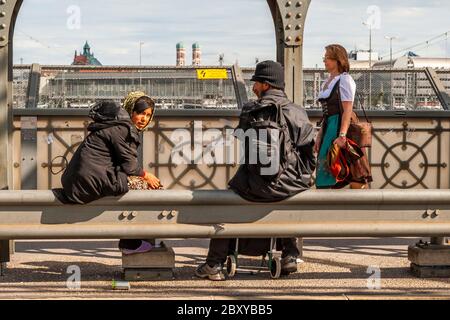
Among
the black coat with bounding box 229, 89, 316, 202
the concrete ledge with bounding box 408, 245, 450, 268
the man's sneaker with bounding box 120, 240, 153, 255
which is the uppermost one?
the black coat with bounding box 229, 89, 316, 202

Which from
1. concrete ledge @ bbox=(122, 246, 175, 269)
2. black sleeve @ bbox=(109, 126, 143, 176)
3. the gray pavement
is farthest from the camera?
concrete ledge @ bbox=(122, 246, 175, 269)

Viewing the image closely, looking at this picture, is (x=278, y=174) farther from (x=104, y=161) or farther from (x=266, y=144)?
(x=104, y=161)

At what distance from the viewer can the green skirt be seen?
25.2ft

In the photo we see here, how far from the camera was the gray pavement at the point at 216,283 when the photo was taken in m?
6.93

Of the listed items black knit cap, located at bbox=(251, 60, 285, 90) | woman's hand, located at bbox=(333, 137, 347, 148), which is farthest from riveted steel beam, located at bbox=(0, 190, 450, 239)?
black knit cap, located at bbox=(251, 60, 285, 90)

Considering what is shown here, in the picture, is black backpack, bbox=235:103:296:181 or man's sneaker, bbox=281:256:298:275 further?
man's sneaker, bbox=281:256:298:275

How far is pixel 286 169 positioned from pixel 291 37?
1757 mm

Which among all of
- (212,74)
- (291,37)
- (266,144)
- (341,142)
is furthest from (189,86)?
(266,144)

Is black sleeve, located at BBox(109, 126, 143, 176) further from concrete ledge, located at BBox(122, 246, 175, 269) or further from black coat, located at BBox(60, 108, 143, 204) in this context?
concrete ledge, located at BBox(122, 246, 175, 269)

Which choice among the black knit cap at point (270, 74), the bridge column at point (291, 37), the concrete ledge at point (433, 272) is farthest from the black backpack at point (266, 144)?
the concrete ledge at point (433, 272)

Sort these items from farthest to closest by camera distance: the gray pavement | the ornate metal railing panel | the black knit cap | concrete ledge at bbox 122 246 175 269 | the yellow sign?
the yellow sign → the ornate metal railing panel → concrete ledge at bbox 122 246 175 269 → the black knit cap → the gray pavement

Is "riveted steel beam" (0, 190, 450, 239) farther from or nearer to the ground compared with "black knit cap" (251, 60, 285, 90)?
nearer to the ground

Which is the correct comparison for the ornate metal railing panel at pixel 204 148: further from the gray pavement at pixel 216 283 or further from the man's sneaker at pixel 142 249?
the man's sneaker at pixel 142 249

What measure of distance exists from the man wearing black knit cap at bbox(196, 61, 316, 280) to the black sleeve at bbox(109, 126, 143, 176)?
0.74m
